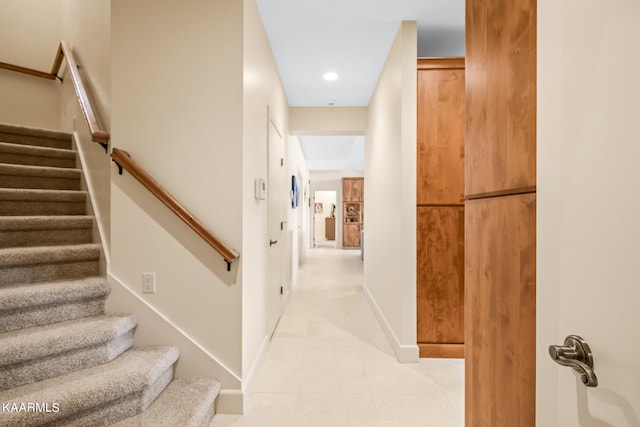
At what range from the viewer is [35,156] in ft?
8.73

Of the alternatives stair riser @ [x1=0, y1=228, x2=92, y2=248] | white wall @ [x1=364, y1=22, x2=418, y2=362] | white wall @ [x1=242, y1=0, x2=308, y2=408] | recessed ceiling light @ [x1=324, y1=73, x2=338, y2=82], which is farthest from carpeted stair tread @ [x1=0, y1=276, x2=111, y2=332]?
recessed ceiling light @ [x1=324, y1=73, x2=338, y2=82]

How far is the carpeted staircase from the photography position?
1.42 m

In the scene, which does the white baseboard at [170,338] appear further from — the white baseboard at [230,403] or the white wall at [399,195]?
the white wall at [399,195]

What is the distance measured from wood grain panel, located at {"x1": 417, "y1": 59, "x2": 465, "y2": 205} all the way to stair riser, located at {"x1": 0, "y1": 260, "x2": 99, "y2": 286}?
2628 millimetres

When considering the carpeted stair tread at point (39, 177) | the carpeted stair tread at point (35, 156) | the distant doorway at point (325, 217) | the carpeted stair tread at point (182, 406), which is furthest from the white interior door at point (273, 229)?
the distant doorway at point (325, 217)

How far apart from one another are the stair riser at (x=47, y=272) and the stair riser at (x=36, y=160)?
1.28 meters

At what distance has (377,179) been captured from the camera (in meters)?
3.79

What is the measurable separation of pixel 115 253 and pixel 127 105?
Answer: 0.96 m

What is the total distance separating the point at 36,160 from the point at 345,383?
3255 millimetres

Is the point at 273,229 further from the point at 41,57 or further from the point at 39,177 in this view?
the point at 41,57

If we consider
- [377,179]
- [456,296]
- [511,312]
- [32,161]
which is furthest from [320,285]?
[511,312]

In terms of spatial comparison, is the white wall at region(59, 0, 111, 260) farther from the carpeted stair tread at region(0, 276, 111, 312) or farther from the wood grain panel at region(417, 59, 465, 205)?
the wood grain panel at region(417, 59, 465, 205)

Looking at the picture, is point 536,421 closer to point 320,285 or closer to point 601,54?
point 601,54

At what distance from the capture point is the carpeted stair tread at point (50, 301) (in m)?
1.63
